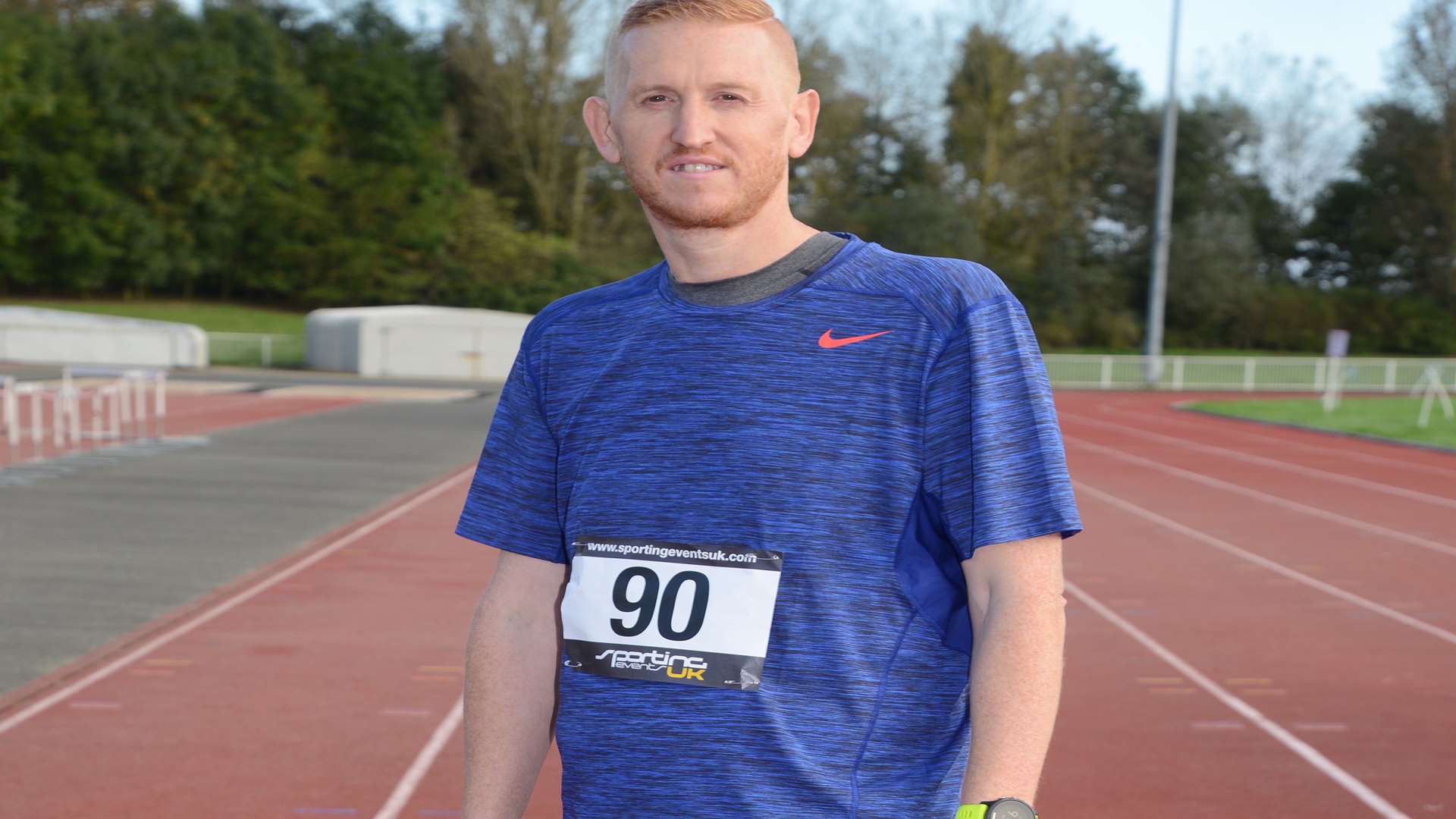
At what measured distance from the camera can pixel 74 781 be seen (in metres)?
5.08

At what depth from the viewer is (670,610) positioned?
5.41 feet

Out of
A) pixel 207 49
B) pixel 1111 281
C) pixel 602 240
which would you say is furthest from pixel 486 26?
pixel 1111 281

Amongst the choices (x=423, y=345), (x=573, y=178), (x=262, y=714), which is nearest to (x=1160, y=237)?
(x=423, y=345)

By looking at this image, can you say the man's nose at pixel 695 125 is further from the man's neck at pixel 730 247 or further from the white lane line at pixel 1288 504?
the white lane line at pixel 1288 504

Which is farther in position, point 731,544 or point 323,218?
point 323,218

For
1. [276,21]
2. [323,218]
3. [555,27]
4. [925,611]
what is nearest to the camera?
[925,611]

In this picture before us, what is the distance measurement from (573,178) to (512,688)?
1983 inches

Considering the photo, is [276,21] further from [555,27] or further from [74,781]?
[74,781]

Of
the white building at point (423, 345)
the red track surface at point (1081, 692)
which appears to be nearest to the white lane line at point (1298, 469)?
the red track surface at point (1081, 692)

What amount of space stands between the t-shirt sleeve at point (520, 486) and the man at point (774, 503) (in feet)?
0.12

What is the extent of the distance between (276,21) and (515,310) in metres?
19.9

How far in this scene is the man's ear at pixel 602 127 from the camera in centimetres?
183

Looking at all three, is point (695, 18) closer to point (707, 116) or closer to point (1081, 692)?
point (707, 116)

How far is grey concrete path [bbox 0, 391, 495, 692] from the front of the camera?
7.62 metres
